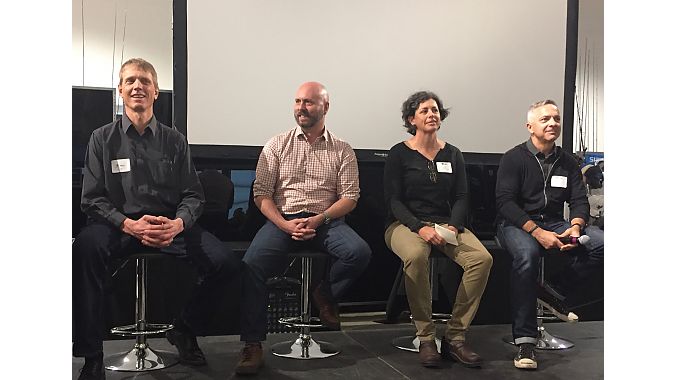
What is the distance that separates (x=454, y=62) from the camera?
4.10 m

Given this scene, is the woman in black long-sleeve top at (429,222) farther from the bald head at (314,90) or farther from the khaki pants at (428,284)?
the bald head at (314,90)

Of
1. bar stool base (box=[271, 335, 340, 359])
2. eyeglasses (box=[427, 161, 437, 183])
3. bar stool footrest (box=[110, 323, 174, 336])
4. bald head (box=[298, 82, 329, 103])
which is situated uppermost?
bald head (box=[298, 82, 329, 103])

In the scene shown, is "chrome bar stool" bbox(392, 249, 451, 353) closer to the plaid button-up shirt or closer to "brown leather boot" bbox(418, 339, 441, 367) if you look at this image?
"brown leather boot" bbox(418, 339, 441, 367)

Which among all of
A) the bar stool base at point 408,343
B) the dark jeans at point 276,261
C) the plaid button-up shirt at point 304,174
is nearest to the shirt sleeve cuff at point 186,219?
the dark jeans at point 276,261

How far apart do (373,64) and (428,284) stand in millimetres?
1565

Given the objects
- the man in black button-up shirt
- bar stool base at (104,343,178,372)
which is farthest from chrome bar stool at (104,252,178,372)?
the man in black button-up shirt

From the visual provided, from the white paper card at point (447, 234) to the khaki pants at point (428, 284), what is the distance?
0.05 m

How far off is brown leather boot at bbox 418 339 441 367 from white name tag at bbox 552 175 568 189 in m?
1.11

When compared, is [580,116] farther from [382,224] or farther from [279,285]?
[279,285]

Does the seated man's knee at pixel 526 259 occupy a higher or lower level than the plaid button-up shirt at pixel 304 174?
lower

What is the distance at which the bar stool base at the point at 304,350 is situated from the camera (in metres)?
3.06

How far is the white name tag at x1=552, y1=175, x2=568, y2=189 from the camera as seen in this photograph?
3.38 meters
